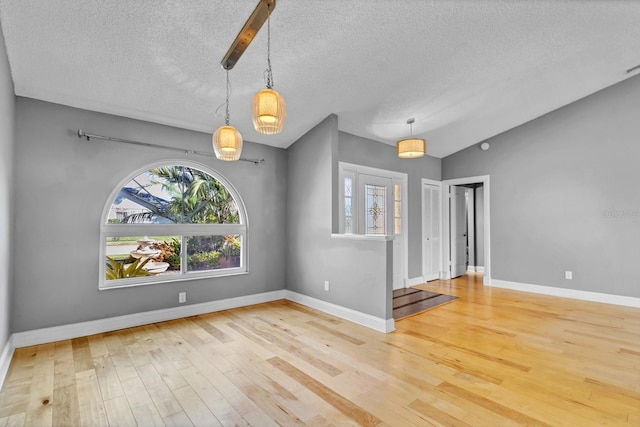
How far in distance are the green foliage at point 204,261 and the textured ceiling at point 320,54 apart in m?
1.76

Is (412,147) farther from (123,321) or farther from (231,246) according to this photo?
(123,321)

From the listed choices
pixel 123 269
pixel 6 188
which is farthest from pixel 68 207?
pixel 123 269

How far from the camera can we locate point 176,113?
370 cm

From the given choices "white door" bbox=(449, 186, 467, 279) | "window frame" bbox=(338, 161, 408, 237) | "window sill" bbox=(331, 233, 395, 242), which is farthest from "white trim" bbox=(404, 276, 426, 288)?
"window sill" bbox=(331, 233, 395, 242)

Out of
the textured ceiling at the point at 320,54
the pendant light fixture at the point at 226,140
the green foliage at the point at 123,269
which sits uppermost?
the textured ceiling at the point at 320,54

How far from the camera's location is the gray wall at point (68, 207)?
306cm

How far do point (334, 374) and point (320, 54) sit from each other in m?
2.93

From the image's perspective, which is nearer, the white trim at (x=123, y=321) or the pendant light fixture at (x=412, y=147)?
the white trim at (x=123, y=321)

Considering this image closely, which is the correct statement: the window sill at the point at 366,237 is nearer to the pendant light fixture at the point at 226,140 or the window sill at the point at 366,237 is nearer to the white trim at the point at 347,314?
the white trim at the point at 347,314

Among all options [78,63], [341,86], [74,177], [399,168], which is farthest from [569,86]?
[74,177]

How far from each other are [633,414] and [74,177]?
519 centimetres

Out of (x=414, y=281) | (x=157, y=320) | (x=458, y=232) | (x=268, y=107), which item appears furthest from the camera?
(x=458, y=232)

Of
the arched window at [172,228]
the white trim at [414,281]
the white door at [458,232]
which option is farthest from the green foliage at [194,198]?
the white door at [458,232]

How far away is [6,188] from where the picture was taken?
2625 mm
